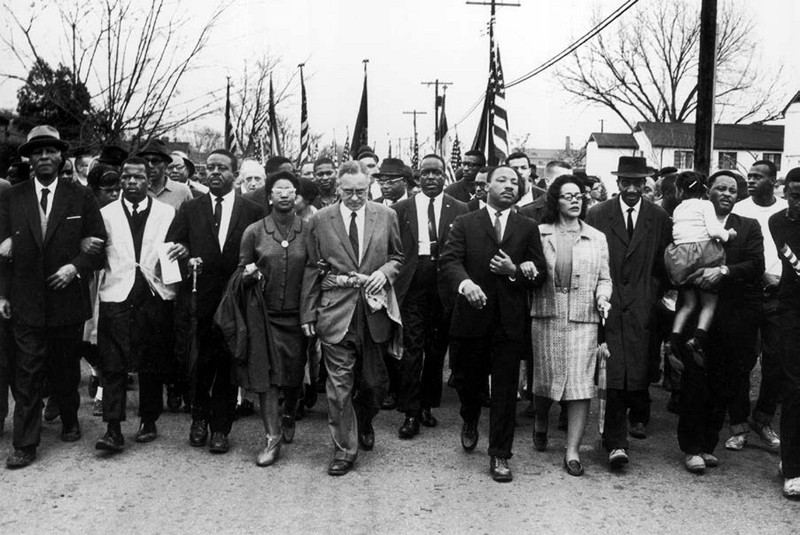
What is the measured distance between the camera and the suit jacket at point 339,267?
6270 millimetres

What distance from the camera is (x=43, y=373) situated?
645 cm

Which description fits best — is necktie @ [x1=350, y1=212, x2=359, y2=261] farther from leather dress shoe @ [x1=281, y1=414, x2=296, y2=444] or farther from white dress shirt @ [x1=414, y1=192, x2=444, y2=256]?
leather dress shoe @ [x1=281, y1=414, x2=296, y2=444]

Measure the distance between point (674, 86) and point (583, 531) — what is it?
46.5m

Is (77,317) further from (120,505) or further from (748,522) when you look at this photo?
(748,522)

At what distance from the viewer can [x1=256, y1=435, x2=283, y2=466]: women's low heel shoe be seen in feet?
20.6

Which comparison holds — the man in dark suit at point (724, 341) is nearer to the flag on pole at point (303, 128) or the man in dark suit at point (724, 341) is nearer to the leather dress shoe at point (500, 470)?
the leather dress shoe at point (500, 470)

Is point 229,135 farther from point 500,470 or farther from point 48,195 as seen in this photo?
point 500,470

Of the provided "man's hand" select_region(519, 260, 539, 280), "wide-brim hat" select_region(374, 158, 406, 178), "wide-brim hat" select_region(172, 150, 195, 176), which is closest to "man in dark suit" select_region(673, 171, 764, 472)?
"man's hand" select_region(519, 260, 539, 280)

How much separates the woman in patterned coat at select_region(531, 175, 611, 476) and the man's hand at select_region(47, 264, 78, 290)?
11.2ft

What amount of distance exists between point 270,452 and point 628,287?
2.89 m

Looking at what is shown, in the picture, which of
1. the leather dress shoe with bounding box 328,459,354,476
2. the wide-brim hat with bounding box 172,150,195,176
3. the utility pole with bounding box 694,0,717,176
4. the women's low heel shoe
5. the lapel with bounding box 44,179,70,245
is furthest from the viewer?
the wide-brim hat with bounding box 172,150,195,176

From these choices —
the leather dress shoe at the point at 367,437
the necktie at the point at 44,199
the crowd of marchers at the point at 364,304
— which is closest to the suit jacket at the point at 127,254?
the crowd of marchers at the point at 364,304

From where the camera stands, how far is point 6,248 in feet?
21.2

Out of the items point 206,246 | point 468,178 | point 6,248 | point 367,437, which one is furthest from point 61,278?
point 468,178
